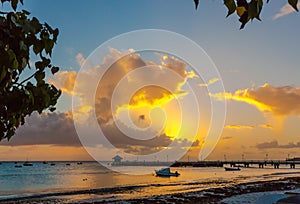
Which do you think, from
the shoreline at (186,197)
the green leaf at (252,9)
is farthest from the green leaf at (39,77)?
the shoreline at (186,197)

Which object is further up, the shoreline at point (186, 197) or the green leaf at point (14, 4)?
the green leaf at point (14, 4)

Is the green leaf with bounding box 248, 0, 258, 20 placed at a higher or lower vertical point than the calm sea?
higher

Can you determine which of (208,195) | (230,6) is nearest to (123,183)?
(208,195)

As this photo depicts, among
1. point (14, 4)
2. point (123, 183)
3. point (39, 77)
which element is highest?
point (14, 4)

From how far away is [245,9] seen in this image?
61.7 inches

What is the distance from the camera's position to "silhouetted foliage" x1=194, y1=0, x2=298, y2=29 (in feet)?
5.00

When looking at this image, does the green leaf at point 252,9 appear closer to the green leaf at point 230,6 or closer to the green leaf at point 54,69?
the green leaf at point 230,6

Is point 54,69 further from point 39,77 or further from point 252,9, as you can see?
point 252,9

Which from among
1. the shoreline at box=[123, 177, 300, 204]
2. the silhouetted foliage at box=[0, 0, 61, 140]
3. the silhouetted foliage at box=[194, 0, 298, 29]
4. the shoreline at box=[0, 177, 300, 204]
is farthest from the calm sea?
the silhouetted foliage at box=[194, 0, 298, 29]

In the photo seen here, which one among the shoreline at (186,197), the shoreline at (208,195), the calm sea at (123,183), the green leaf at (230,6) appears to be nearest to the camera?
the green leaf at (230,6)

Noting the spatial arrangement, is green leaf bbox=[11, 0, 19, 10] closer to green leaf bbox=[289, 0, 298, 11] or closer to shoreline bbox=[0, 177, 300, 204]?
green leaf bbox=[289, 0, 298, 11]

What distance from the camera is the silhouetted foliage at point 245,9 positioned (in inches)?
60.0

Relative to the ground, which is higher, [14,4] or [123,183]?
[14,4]

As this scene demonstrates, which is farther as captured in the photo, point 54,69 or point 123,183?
point 123,183
